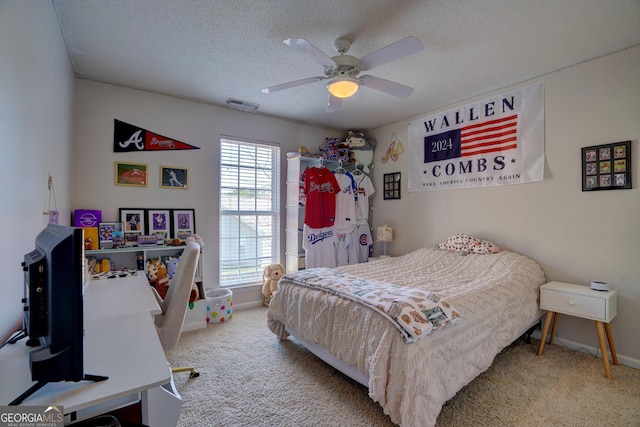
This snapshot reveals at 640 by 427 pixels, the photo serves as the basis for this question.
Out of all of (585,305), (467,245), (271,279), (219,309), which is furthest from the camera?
(271,279)

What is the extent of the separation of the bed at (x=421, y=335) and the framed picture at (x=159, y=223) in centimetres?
154

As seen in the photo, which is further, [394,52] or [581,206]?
[581,206]

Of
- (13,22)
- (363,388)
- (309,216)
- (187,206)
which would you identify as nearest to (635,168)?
(363,388)

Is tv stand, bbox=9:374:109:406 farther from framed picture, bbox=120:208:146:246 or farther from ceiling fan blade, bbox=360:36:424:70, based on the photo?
framed picture, bbox=120:208:146:246

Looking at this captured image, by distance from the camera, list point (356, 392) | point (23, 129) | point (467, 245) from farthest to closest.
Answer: point (467, 245), point (356, 392), point (23, 129)

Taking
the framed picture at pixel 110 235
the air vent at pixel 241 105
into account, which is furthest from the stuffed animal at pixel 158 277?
the air vent at pixel 241 105

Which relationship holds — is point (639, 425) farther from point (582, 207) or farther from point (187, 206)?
point (187, 206)

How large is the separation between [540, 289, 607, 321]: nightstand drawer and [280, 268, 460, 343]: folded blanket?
1.25 metres

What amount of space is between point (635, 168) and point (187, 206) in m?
4.21

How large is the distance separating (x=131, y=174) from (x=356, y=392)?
2995 millimetres

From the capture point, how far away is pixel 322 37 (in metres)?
2.17

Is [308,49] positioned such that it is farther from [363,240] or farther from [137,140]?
[363,240]

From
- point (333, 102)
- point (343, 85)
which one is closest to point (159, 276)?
point (333, 102)

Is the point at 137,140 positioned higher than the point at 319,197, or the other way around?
the point at 137,140
